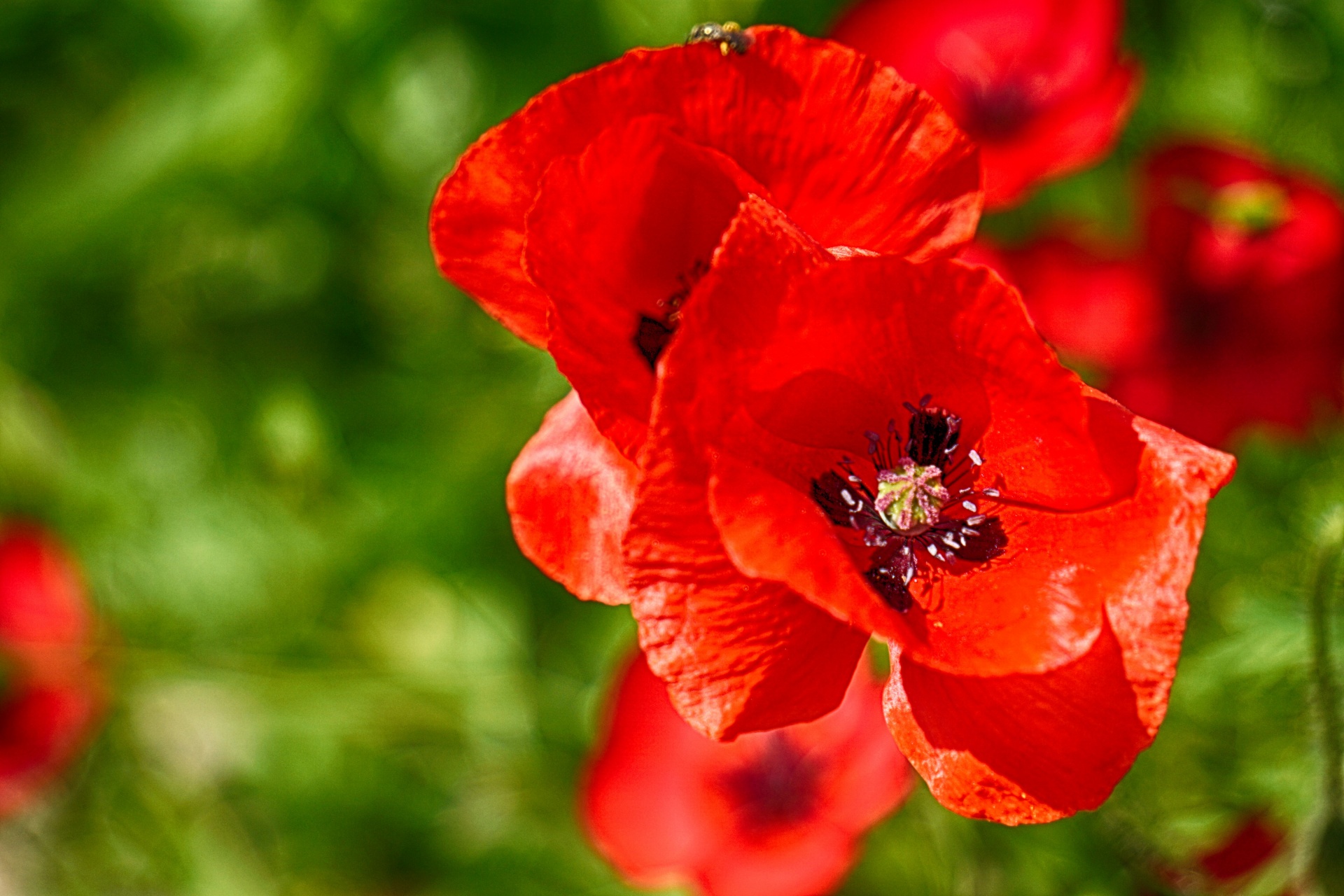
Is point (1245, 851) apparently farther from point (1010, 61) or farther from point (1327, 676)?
point (1010, 61)

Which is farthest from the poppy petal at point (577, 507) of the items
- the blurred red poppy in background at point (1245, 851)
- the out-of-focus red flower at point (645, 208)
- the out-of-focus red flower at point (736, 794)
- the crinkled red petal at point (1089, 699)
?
the blurred red poppy in background at point (1245, 851)

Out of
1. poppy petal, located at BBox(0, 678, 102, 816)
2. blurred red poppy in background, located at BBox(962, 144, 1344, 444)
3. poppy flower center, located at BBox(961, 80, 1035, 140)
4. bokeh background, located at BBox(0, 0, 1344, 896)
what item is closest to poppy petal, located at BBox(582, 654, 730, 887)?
bokeh background, located at BBox(0, 0, 1344, 896)

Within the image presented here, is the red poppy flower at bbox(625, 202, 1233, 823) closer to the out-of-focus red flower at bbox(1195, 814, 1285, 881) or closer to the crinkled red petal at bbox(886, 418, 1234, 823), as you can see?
the crinkled red petal at bbox(886, 418, 1234, 823)

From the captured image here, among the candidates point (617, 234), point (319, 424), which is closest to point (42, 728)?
point (319, 424)

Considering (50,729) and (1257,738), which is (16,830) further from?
(1257,738)

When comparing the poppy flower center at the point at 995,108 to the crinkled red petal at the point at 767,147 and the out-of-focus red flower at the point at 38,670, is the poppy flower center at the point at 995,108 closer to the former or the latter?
the crinkled red petal at the point at 767,147

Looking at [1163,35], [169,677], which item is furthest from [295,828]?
[1163,35]
